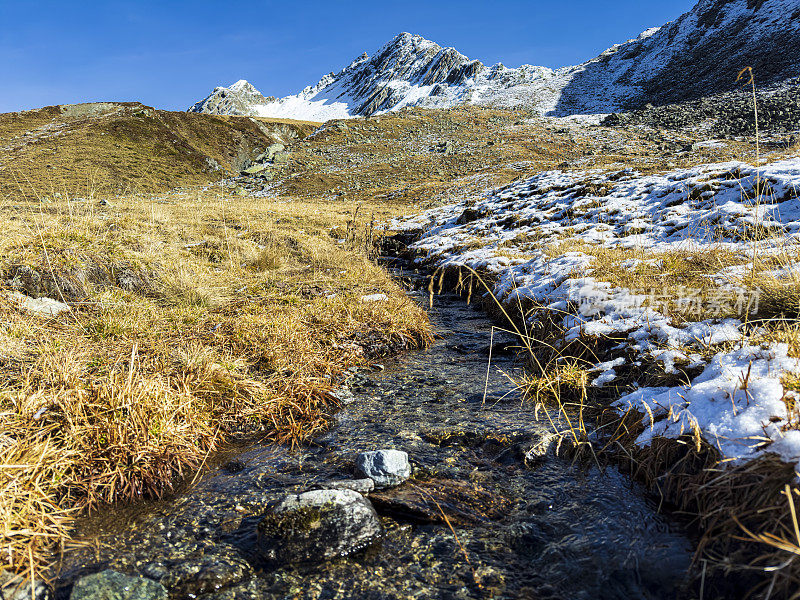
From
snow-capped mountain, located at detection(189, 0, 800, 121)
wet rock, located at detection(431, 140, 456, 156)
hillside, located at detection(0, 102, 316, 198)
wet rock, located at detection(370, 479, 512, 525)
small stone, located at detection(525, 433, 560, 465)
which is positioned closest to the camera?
wet rock, located at detection(370, 479, 512, 525)

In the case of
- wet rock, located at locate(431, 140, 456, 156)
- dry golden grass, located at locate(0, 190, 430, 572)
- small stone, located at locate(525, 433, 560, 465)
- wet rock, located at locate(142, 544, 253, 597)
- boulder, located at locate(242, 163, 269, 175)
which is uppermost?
wet rock, located at locate(431, 140, 456, 156)

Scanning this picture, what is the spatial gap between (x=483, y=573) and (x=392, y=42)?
223770 millimetres

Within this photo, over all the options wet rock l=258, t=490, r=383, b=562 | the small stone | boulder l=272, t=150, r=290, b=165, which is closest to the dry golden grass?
wet rock l=258, t=490, r=383, b=562

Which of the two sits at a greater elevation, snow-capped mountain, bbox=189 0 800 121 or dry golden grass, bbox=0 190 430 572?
snow-capped mountain, bbox=189 0 800 121

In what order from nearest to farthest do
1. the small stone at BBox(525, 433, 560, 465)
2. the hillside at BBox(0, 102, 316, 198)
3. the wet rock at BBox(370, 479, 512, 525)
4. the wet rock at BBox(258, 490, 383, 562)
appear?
1. the wet rock at BBox(258, 490, 383, 562)
2. the wet rock at BBox(370, 479, 512, 525)
3. the small stone at BBox(525, 433, 560, 465)
4. the hillside at BBox(0, 102, 316, 198)

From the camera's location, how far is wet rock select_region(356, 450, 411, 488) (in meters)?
3.18

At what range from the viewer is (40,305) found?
17.8ft

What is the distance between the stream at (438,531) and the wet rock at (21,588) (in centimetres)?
8

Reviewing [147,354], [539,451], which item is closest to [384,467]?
[539,451]

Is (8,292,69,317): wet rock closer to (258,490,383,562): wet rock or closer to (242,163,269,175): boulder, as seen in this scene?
(258,490,383,562): wet rock

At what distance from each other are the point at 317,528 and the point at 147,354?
305 centimetres

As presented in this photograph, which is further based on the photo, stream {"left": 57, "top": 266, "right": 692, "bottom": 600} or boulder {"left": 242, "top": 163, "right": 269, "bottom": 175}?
boulder {"left": 242, "top": 163, "right": 269, "bottom": 175}

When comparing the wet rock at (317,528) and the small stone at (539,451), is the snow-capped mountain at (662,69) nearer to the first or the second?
the small stone at (539,451)

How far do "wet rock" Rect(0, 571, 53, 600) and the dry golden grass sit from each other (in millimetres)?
96
